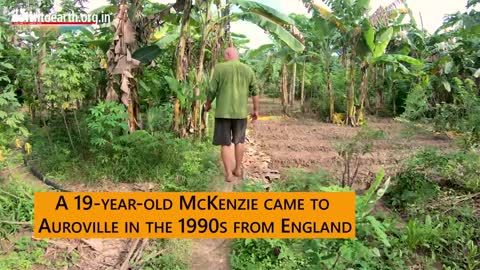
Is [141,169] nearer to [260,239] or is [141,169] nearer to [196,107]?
[196,107]

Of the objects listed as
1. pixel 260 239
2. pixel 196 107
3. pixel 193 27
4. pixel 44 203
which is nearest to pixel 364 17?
pixel 193 27

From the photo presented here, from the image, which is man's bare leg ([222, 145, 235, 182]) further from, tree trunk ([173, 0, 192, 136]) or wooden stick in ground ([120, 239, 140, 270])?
wooden stick in ground ([120, 239, 140, 270])

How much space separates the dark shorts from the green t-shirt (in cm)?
11

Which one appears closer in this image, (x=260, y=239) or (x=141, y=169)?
(x=260, y=239)

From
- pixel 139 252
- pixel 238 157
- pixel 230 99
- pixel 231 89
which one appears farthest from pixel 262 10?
pixel 139 252

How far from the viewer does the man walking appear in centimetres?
537

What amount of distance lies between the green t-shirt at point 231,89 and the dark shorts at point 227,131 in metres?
0.11

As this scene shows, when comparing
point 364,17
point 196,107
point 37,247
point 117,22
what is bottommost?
point 37,247

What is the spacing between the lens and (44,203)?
4250mm

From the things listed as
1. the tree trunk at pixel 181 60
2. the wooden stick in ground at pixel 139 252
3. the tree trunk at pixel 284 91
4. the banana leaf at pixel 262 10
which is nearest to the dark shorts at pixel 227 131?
the tree trunk at pixel 181 60

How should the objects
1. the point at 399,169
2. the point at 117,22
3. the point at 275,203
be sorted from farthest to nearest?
the point at 117,22 < the point at 399,169 < the point at 275,203

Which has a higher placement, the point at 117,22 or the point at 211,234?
the point at 117,22

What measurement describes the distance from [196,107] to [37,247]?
352cm

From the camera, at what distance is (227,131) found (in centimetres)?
547
